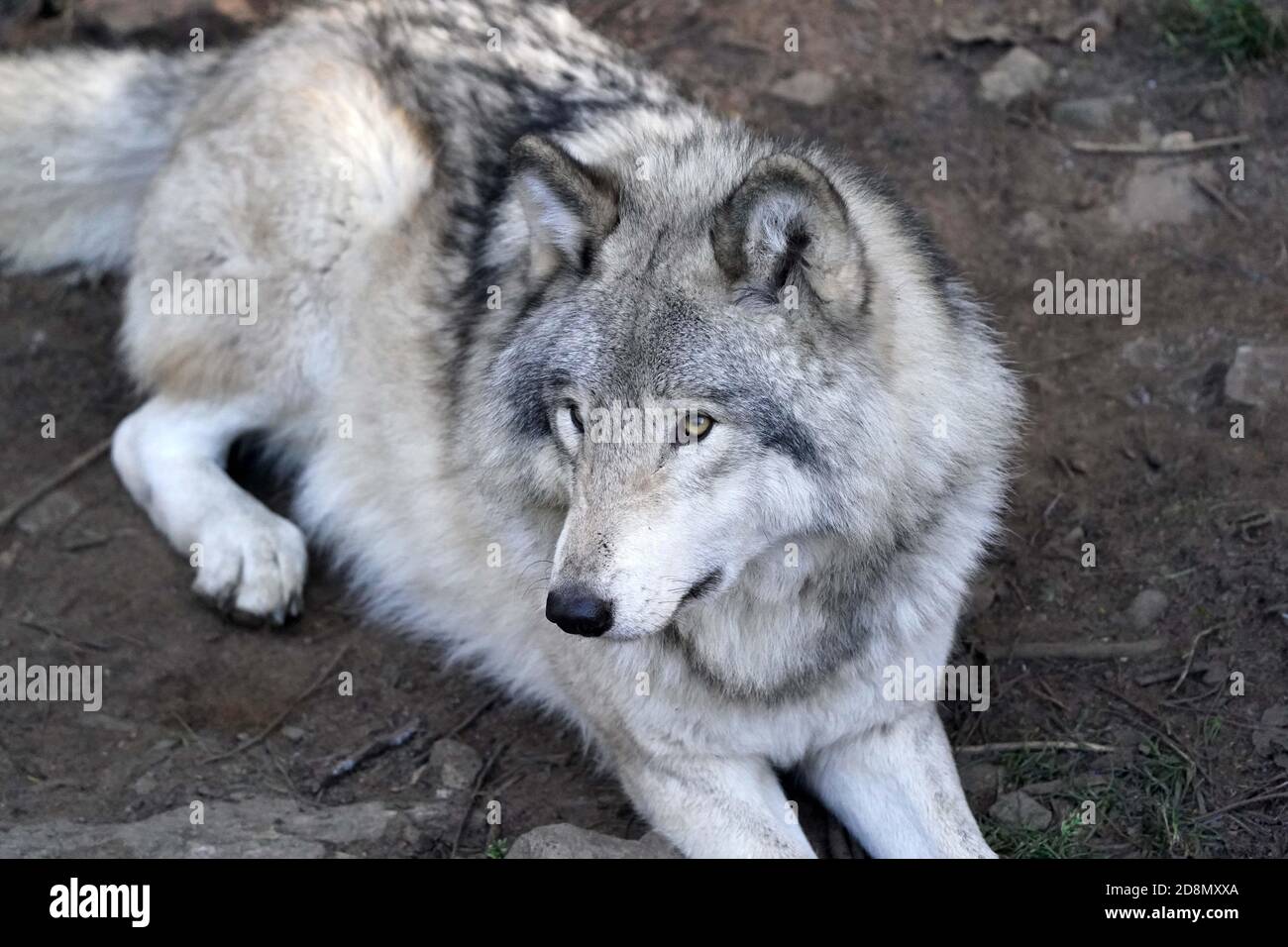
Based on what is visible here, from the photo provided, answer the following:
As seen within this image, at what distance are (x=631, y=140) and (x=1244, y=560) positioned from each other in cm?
235

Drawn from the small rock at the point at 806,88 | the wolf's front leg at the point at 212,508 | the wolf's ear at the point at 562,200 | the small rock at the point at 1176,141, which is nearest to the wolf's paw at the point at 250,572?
the wolf's front leg at the point at 212,508

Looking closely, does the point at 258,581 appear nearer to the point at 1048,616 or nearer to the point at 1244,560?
the point at 1048,616

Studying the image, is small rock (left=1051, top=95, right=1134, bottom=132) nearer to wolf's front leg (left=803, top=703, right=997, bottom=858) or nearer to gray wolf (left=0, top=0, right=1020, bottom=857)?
gray wolf (left=0, top=0, right=1020, bottom=857)

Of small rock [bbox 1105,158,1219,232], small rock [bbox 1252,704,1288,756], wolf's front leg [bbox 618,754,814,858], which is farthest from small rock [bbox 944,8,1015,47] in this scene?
wolf's front leg [bbox 618,754,814,858]

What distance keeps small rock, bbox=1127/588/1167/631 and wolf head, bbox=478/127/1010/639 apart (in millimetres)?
1359

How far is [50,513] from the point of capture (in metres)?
5.41

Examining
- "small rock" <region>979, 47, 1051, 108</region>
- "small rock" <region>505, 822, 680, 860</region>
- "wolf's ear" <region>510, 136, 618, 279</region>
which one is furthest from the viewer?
"small rock" <region>979, 47, 1051, 108</region>

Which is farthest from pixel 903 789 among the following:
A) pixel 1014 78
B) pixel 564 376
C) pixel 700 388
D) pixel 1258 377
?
pixel 1014 78

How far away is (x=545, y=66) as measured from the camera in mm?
5152

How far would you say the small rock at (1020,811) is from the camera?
416 cm

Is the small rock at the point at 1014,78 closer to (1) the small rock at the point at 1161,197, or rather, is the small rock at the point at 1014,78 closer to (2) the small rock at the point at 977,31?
(2) the small rock at the point at 977,31

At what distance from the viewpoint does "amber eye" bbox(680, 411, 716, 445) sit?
3.28m

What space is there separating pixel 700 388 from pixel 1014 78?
3849mm

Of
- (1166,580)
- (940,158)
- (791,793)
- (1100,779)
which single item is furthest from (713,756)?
(940,158)
